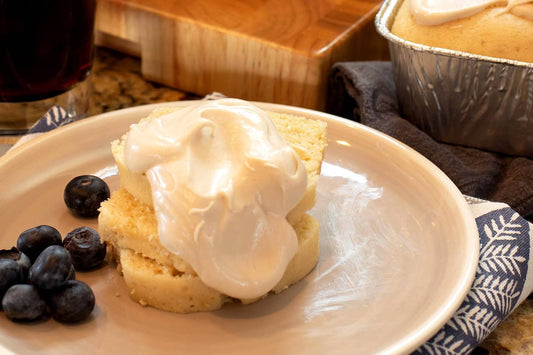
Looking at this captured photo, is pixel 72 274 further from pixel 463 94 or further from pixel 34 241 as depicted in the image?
pixel 463 94

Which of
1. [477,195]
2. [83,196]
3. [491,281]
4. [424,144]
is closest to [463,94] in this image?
[424,144]

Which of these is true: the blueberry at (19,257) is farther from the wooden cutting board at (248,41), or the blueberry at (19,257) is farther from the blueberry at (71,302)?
the wooden cutting board at (248,41)

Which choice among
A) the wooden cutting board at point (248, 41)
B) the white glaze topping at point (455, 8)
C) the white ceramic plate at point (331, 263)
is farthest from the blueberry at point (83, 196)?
the white glaze topping at point (455, 8)

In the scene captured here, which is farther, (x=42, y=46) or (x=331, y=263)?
(x=42, y=46)

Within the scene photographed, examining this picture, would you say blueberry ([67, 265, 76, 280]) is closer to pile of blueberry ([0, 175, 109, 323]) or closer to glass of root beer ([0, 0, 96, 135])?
pile of blueberry ([0, 175, 109, 323])

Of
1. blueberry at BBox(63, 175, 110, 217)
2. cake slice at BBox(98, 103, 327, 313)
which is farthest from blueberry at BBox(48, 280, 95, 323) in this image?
blueberry at BBox(63, 175, 110, 217)

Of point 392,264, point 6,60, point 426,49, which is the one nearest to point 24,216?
point 6,60
